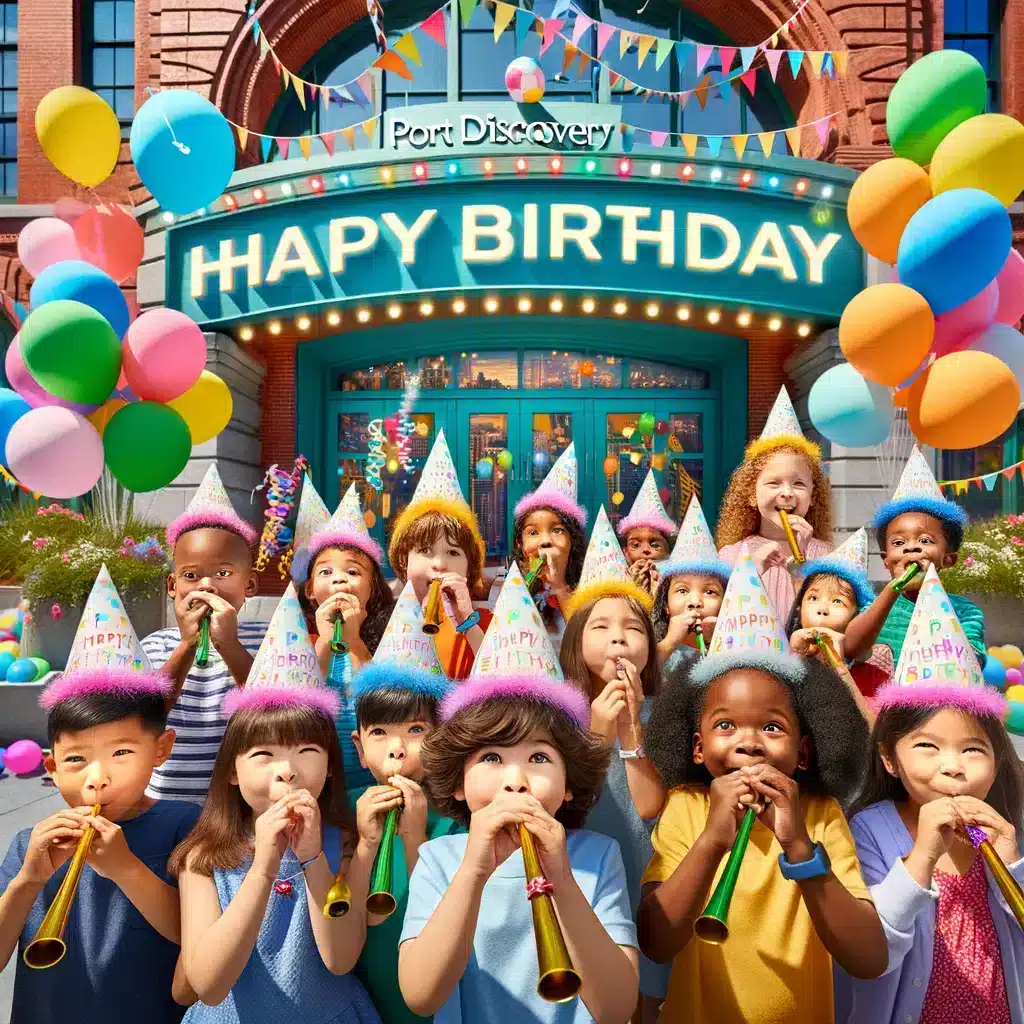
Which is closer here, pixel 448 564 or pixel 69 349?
pixel 448 564

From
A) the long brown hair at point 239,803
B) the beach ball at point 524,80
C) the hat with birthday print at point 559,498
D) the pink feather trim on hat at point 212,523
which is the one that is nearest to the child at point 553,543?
the hat with birthday print at point 559,498

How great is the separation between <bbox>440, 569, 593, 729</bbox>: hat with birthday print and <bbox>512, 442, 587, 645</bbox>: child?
128 cm

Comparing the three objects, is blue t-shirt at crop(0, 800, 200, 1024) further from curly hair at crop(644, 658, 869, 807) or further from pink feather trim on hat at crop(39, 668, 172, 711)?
curly hair at crop(644, 658, 869, 807)

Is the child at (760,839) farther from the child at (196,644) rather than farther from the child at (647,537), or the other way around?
the child at (647,537)

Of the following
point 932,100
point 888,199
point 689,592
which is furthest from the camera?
point 932,100

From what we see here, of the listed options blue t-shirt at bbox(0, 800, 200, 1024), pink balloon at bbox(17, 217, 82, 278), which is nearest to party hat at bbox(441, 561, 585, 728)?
blue t-shirt at bbox(0, 800, 200, 1024)

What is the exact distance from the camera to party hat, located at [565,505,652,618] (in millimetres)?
2768

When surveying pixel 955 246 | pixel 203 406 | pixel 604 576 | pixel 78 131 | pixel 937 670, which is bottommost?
pixel 937 670

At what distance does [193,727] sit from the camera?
2609 mm

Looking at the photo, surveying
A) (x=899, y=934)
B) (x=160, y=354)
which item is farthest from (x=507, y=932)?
(x=160, y=354)

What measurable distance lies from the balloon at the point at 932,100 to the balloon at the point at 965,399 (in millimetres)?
1306

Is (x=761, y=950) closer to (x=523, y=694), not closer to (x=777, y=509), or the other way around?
(x=523, y=694)

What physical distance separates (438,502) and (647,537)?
973mm

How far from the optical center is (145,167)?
5.29 m
